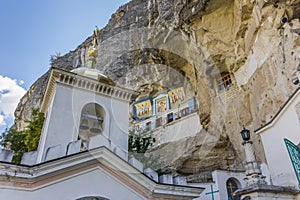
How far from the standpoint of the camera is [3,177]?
4762 millimetres

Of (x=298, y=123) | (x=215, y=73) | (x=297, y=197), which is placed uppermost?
(x=215, y=73)

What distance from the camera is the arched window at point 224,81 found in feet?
52.5

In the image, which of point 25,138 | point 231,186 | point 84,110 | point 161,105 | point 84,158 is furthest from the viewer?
point 161,105

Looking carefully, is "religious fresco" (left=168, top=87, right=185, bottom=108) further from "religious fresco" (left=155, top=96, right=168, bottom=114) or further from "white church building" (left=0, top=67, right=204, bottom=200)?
"white church building" (left=0, top=67, right=204, bottom=200)

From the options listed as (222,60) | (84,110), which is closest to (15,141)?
(84,110)

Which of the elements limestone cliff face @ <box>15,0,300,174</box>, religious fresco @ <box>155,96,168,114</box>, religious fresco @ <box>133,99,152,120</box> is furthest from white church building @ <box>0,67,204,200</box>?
religious fresco @ <box>133,99,152,120</box>

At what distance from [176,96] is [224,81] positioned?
8.07 m

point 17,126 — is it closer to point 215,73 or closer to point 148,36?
point 148,36

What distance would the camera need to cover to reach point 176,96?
2412 centimetres

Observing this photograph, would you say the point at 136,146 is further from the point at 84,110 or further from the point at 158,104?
the point at 158,104

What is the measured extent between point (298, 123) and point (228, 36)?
394 inches

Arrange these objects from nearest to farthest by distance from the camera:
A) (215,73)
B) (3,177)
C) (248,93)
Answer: (3,177) → (248,93) → (215,73)

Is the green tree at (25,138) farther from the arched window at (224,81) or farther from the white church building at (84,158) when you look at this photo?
the arched window at (224,81)

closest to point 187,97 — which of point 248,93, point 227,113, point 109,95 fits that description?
point 227,113
